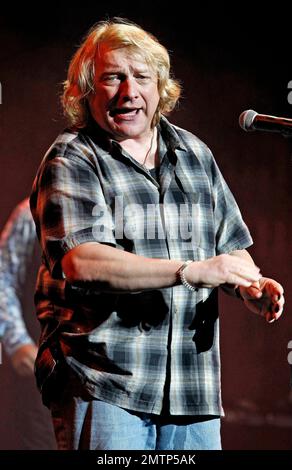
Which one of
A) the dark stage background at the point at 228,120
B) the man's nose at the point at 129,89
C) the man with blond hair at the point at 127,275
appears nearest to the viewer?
the man with blond hair at the point at 127,275

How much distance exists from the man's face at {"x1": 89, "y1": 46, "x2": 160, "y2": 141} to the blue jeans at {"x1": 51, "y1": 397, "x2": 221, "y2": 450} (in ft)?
1.92

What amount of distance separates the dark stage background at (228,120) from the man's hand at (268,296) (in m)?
1.38

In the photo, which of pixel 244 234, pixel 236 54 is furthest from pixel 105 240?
pixel 236 54

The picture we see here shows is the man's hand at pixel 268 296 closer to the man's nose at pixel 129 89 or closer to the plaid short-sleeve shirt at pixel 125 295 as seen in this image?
the plaid short-sleeve shirt at pixel 125 295

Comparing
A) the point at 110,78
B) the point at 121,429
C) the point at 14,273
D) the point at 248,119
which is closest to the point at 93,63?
the point at 110,78

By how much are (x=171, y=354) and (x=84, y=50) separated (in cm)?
71

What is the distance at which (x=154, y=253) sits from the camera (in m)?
1.64

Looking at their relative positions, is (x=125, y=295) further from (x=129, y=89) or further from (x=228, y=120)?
(x=228, y=120)

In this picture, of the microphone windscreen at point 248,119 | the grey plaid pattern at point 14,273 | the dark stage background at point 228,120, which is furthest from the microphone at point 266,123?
the grey plaid pattern at point 14,273


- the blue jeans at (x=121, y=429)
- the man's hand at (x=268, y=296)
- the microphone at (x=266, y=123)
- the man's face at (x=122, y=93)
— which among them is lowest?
the blue jeans at (x=121, y=429)

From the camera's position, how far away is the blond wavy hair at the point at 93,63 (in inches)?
68.3

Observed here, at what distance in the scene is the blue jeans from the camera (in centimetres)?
158

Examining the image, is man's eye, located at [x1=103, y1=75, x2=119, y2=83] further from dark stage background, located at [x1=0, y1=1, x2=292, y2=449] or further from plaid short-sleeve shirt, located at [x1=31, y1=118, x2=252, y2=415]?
dark stage background, located at [x1=0, y1=1, x2=292, y2=449]

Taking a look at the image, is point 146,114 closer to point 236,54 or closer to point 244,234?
point 244,234
